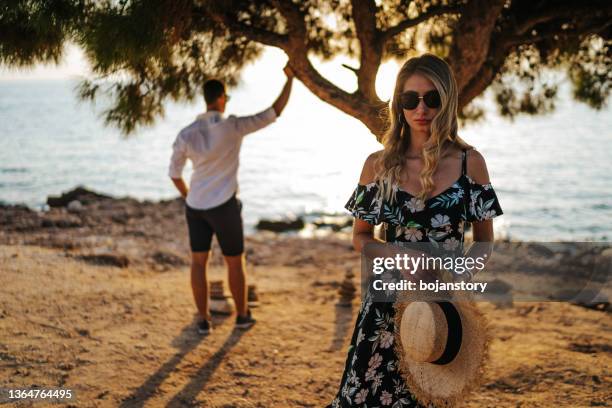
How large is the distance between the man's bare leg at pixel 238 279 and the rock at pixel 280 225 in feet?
35.6

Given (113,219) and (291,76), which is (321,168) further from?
(291,76)

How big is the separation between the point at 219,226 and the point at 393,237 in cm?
270

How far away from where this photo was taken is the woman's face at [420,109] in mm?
2385

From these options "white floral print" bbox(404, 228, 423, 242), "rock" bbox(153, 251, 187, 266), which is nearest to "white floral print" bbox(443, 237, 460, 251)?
"white floral print" bbox(404, 228, 423, 242)

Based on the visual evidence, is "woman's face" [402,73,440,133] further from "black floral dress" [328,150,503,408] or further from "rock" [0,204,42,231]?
"rock" [0,204,42,231]

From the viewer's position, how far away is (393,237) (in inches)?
98.4

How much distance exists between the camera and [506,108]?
6488mm

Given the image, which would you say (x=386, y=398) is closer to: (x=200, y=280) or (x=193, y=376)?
(x=193, y=376)

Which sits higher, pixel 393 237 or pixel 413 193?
pixel 413 193

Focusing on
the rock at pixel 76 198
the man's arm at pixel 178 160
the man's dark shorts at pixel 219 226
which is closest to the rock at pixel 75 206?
the rock at pixel 76 198

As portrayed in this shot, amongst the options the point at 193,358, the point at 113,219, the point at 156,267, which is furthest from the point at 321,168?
the point at 193,358

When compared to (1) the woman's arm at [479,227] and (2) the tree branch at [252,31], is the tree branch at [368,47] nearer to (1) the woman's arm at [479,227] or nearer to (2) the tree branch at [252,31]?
(2) the tree branch at [252,31]

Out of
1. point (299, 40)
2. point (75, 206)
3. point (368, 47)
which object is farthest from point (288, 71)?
point (75, 206)

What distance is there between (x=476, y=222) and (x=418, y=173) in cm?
31
